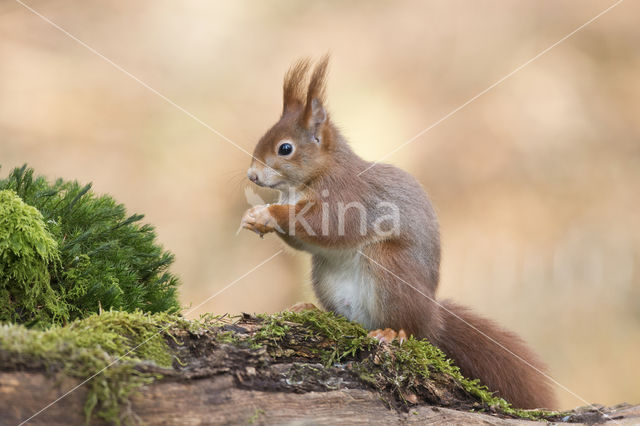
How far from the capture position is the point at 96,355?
4.82 feet

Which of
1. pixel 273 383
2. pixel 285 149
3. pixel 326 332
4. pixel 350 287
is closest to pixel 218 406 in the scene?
pixel 273 383

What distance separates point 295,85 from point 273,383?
1.37 meters

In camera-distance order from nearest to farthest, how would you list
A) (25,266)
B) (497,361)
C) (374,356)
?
1. (25,266)
2. (374,356)
3. (497,361)

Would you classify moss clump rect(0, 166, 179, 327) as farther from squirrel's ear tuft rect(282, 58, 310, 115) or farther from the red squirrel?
squirrel's ear tuft rect(282, 58, 310, 115)

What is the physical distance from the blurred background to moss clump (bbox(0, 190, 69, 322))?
3.21 metres

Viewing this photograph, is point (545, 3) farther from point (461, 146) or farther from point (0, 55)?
point (0, 55)

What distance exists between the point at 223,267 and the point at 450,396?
3377 mm

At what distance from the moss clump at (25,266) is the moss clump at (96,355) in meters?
0.38

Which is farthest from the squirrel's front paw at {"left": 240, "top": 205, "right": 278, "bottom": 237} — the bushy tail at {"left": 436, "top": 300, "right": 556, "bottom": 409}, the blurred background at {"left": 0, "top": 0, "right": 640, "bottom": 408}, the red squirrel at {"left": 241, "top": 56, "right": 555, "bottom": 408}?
the blurred background at {"left": 0, "top": 0, "right": 640, "bottom": 408}

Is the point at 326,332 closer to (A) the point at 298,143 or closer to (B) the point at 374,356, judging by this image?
(B) the point at 374,356

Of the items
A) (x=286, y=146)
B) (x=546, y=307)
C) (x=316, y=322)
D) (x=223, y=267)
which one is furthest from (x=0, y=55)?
(x=546, y=307)

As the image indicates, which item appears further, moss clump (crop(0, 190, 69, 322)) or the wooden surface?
moss clump (crop(0, 190, 69, 322))

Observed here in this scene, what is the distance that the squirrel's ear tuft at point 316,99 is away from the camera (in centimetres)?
257

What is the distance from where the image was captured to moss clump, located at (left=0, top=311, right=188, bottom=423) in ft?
4.54
